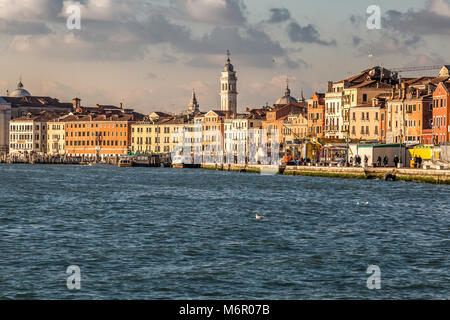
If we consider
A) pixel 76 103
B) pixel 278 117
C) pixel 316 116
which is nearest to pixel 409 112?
pixel 316 116

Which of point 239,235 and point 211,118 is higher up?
point 211,118

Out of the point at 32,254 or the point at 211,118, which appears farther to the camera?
the point at 211,118

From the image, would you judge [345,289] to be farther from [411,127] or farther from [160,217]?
[411,127]

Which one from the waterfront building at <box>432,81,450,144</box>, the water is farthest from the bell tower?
the water

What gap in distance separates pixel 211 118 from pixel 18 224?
329ft

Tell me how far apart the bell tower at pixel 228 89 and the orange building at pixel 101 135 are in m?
21.6

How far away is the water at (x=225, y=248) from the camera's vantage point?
1669 centimetres

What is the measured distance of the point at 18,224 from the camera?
1101 inches

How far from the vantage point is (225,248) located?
22094 millimetres

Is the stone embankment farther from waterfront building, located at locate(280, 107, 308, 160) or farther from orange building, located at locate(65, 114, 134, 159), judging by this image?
orange building, located at locate(65, 114, 134, 159)

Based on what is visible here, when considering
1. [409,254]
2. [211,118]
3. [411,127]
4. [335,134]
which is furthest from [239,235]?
[211,118]
